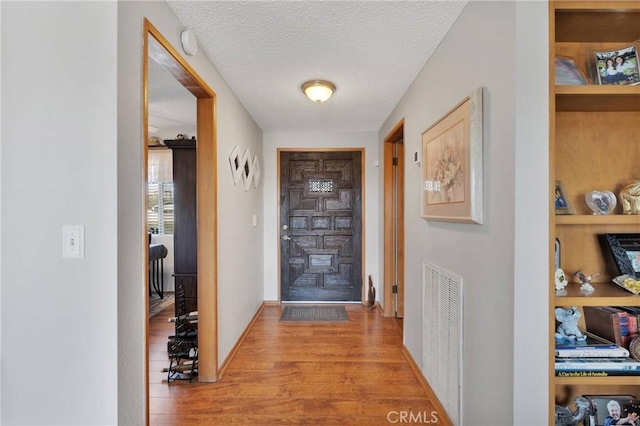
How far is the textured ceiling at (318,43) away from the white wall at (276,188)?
3.67ft

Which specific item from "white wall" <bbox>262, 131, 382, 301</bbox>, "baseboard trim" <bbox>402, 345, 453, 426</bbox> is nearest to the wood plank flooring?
"baseboard trim" <bbox>402, 345, 453, 426</bbox>

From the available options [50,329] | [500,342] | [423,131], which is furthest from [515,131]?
[50,329]

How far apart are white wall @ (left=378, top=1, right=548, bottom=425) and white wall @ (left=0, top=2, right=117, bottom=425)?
150cm

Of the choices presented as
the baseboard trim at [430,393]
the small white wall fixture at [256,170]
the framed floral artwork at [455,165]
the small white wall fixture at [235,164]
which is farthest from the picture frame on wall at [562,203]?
the small white wall fixture at [256,170]

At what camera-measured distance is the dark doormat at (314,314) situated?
3373 millimetres

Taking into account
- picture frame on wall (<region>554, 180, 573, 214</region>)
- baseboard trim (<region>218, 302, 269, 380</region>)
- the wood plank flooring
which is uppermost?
picture frame on wall (<region>554, 180, 573, 214</region>)

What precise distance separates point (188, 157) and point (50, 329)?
5.28ft

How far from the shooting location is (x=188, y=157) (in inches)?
96.6

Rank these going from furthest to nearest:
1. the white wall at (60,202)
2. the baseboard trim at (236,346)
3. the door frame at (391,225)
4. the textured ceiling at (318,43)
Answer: the door frame at (391,225), the baseboard trim at (236,346), the textured ceiling at (318,43), the white wall at (60,202)

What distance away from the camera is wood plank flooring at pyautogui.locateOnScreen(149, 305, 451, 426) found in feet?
5.87

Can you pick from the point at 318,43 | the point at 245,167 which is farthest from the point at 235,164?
the point at 318,43

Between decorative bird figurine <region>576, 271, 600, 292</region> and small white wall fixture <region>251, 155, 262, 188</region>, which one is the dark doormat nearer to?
small white wall fixture <region>251, 155, 262, 188</region>

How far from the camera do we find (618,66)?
3.99ft

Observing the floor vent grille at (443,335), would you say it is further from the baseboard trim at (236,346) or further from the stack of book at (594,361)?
the baseboard trim at (236,346)
